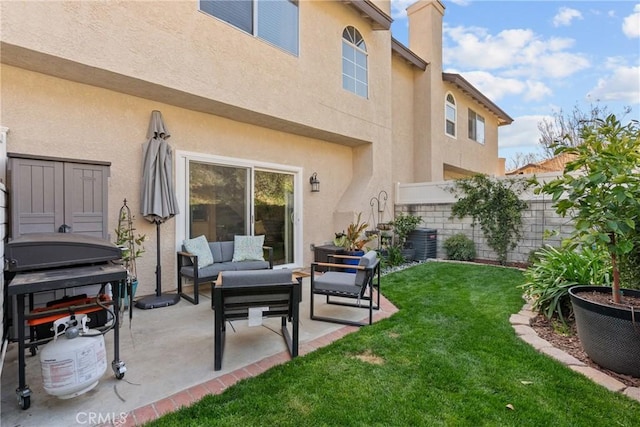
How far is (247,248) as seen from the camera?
6.32 m

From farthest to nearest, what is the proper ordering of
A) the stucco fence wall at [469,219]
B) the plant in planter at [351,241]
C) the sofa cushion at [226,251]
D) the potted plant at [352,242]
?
1. the stucco fence wall at [469,219]
2. the plant in planter at [351,241]
3. the potted plant at [352,242]
4. the sofa cushion at [226,251]

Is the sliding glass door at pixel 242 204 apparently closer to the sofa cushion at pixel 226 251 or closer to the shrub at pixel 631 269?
the sofa cushion at pixel 226 251

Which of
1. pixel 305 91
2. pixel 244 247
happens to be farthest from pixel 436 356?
pixel 305 91

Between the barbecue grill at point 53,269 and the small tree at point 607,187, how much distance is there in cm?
441

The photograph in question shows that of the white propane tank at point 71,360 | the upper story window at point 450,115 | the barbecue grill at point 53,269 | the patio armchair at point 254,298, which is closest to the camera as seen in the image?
the white propane tank at point 71,360

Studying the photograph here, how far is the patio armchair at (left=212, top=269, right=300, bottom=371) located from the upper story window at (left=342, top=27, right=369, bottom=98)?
6.40 meters

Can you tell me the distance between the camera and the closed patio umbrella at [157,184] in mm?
5277

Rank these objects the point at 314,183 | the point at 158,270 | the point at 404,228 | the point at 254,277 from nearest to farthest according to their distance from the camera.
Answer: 1. the point at 254,277
2. the point at 158,270
3. the point at 314,183
4. the point at 404,228

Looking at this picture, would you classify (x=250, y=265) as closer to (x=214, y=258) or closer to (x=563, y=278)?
(x=214, y=258)

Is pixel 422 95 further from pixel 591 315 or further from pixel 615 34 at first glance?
pixel 591 315

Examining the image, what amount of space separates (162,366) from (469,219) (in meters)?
8.25

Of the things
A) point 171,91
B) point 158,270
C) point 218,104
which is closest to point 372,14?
point 218,104

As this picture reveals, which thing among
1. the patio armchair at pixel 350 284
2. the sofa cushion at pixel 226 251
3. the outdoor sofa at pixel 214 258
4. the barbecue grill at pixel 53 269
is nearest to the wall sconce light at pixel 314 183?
the outdoor sofa at pixel 214 258

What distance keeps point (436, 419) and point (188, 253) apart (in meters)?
4.56
